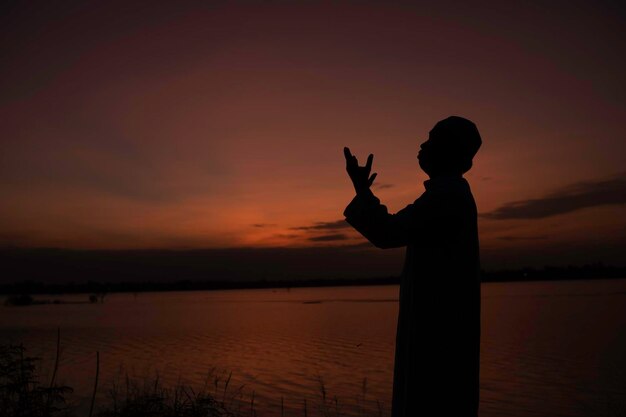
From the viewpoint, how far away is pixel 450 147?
2865 millimetres

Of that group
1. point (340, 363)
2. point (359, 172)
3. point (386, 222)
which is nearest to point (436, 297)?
point (386, 222)

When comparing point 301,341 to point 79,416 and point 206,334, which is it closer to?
point 206,334

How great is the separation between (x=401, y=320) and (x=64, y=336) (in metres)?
37.7

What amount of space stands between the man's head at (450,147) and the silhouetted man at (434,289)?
84mm

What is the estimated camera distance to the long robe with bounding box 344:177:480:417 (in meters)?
2.62

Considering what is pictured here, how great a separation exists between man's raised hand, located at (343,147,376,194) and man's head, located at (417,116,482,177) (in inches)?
12.6

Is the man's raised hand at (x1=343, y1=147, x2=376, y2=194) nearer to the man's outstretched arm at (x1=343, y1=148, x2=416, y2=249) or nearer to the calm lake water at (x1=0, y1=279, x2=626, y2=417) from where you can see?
the man's outstretched arm at (x1=343, y1=148, x2=416, y2=249)

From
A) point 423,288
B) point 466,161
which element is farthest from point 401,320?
point 466,161

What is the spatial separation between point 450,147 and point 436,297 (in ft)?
2.47

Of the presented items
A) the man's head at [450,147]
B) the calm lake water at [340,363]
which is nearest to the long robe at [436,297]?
the man's head at [450,147]

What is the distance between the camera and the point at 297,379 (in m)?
19.6

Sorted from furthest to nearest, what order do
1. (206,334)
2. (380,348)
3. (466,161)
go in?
1. (206,334)
2. (380,348)
3. (466,161)

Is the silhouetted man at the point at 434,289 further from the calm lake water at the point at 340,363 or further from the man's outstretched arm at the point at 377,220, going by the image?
the calm lake water at the point at 340,363

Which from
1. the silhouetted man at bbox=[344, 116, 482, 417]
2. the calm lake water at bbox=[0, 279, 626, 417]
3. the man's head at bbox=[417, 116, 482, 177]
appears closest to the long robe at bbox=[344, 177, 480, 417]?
the silhouetted man at bbox=[344, 116, 482, 417]
